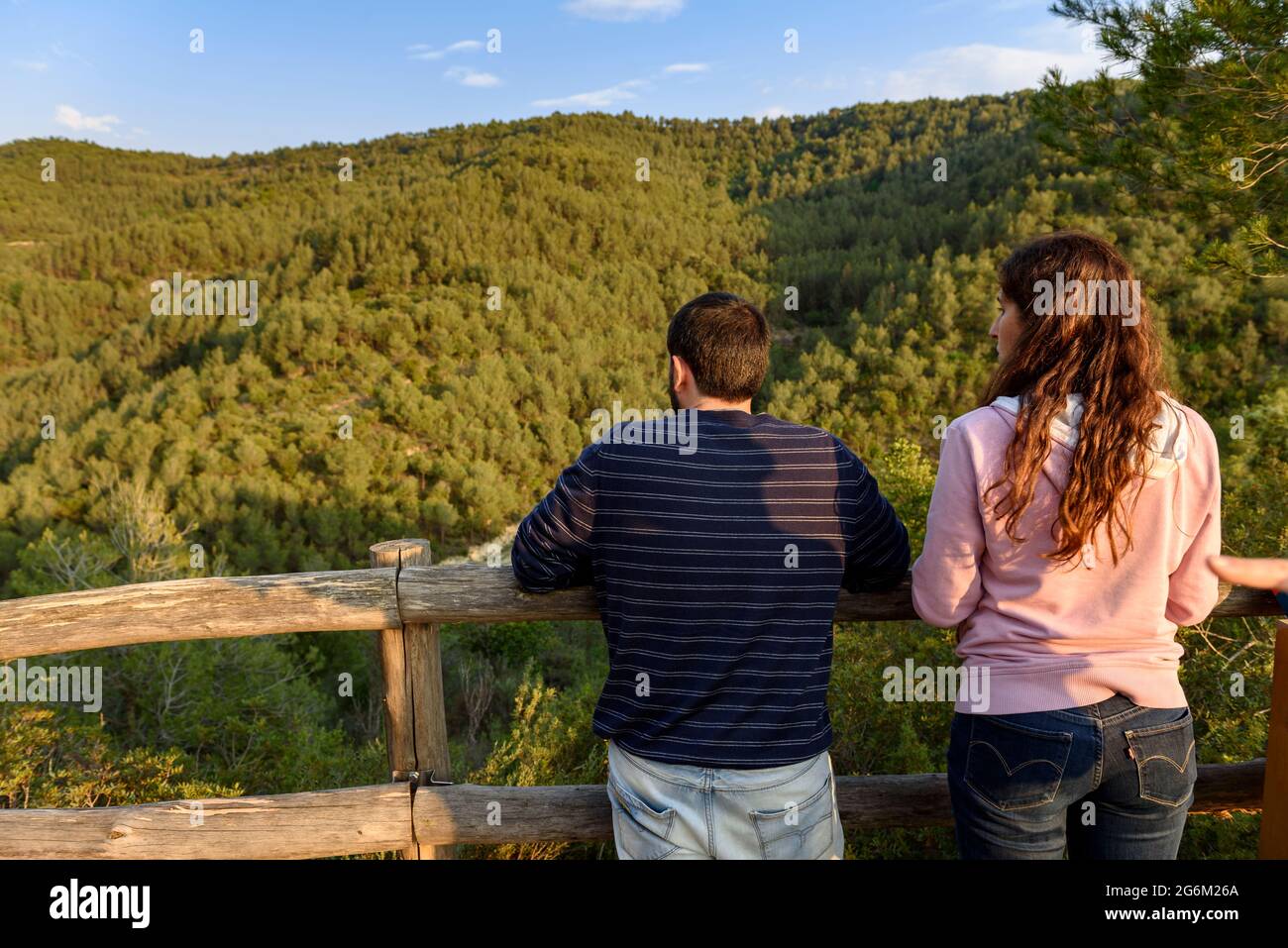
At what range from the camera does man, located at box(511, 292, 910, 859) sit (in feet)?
5.75

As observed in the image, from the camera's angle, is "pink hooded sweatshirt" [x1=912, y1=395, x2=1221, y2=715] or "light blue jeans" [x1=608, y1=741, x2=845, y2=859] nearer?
"pink hooded sweatshirt" [x1=912, y1=395, x2=1221, y2=715]

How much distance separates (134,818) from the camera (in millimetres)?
2373

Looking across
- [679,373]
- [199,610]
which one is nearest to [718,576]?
[679,373]

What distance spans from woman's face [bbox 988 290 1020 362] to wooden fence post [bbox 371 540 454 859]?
161cm

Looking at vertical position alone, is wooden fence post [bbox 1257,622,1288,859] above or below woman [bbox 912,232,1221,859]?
below

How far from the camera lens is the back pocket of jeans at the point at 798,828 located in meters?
1.79

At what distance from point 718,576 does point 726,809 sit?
501 mm

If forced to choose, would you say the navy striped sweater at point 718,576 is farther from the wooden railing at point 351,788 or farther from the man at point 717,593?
the wooden railing at point 351,788

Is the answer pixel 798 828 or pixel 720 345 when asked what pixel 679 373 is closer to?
pixel 720 345

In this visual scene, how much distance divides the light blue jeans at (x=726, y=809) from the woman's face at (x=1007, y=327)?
0.98m

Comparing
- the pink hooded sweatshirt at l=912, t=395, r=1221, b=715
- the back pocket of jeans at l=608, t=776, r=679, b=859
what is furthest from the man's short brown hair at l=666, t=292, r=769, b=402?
the back pocket of jeans at l=608, t=776, r=679, b=859

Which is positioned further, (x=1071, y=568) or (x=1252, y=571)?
(x=1252, y=571)

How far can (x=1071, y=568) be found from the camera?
63.7 inches

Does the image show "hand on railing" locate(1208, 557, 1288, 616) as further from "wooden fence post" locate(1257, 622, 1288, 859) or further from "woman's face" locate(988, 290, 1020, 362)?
"woman's face" locate(988, 290, 1020, 362)
